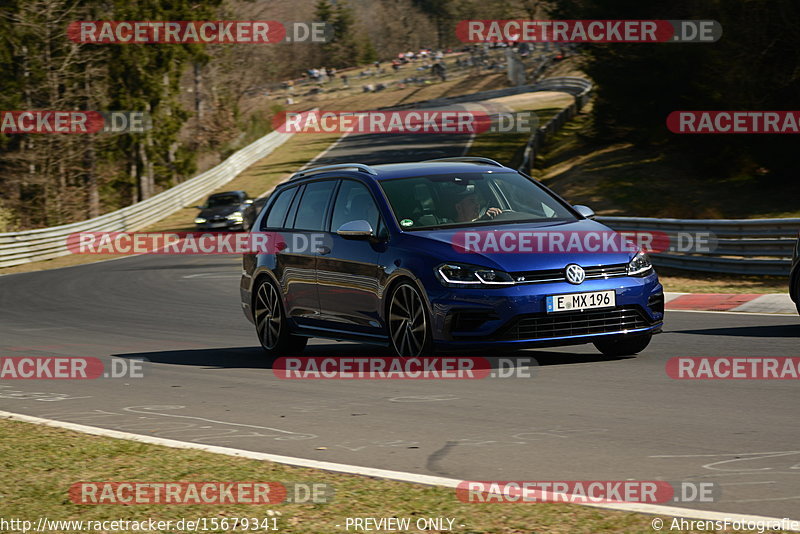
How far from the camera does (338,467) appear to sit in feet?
20.0

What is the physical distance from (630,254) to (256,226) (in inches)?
176

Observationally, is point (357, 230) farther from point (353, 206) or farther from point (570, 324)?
point (570, 324)

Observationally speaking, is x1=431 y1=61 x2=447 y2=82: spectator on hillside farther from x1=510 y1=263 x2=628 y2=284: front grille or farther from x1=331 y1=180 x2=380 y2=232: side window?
x1=510 y1=263 x2=628 y2=284: front grille

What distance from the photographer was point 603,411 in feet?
24.8

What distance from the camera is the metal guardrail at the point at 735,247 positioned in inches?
732

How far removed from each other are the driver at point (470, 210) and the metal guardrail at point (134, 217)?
27390 millimetres

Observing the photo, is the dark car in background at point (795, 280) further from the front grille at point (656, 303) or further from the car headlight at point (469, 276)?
the car headlight at point (469, 276)

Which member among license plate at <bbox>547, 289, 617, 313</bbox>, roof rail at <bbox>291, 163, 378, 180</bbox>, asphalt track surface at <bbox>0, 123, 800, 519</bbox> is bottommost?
asphalt track surface at <bbox>0, 123, 800, 519</bbox>

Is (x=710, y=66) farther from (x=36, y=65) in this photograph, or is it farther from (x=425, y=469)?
(x=36, y=65)

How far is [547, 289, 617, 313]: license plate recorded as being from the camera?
29.9 ft

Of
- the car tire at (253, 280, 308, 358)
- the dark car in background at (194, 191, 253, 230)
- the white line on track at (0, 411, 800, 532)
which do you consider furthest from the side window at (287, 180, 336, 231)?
the dark car in background at (194, 191, 253, 230)

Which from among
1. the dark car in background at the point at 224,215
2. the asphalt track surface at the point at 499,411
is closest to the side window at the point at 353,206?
the asphalt track surface at the point at 499,411

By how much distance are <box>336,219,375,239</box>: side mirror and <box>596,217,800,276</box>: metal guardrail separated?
9.77m

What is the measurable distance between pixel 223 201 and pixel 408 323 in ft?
107
